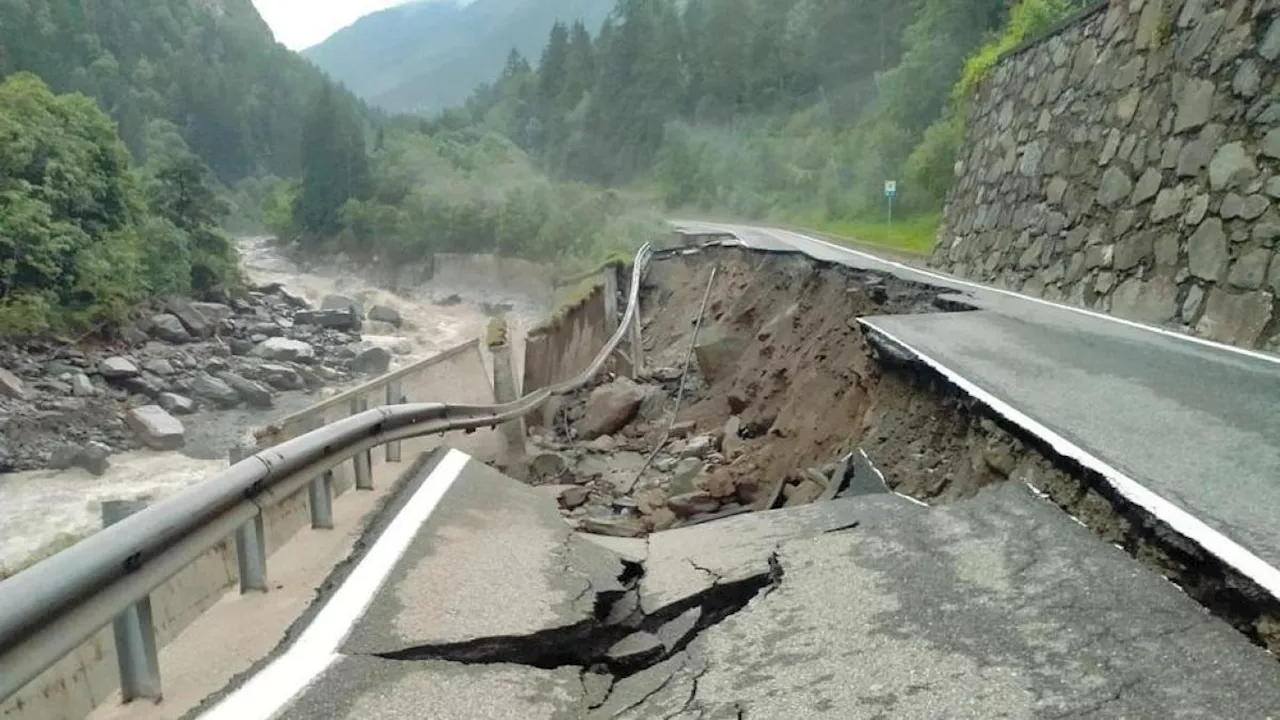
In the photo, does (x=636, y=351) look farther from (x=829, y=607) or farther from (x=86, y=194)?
(x=86, y=194)

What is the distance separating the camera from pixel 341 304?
171ft

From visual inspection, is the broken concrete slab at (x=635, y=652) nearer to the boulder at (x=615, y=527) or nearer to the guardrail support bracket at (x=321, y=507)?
the guardrail support bracket at (x=321, y=507)

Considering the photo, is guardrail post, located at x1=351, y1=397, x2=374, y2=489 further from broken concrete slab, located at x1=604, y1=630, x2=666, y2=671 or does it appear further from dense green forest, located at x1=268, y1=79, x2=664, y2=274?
dense green forest, located at x1=268, y1=79, x2=664, y2=274

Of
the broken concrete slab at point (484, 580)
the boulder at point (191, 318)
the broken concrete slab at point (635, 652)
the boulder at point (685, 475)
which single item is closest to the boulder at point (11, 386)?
the boulder at point (191, 318)

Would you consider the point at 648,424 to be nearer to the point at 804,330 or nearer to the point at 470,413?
the point at 804,330

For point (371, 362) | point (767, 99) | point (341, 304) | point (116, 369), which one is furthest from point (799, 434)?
point (767, 99)

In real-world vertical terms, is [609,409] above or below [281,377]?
above

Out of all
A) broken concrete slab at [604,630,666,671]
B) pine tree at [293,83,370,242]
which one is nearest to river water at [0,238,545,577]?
broken concrete slab at [604,630,666,671]

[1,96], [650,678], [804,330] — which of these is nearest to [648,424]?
[804,330]

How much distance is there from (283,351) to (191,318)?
4.23m

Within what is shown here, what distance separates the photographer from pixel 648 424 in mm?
15000

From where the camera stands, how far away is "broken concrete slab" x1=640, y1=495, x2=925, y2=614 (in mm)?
4199

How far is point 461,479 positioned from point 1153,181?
28.6 ft

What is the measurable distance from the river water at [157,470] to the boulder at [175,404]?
0.46 metres
